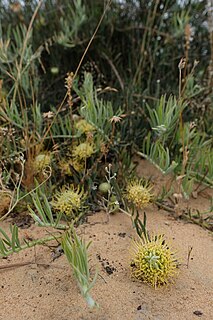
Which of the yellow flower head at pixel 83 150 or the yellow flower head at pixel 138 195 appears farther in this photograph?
the yellow flower head at pixel 83 150

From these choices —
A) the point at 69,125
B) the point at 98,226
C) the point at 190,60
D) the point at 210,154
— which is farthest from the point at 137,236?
the point at 190,60

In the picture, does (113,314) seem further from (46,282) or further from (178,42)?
(178,42)

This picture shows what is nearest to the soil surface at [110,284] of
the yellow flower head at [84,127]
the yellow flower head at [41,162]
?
the yellow flower head at [41,162]

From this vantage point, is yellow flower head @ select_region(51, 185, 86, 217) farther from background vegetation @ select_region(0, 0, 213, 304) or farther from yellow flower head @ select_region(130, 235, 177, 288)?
yellow flower head @ select_region(130, 235, 177, 288)

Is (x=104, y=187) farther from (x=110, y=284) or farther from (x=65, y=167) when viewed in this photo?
(x=110, y=284)

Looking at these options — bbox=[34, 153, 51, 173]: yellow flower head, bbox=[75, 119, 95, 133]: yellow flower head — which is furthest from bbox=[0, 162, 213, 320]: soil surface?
bbox=[75, 119, 95, 133]: yellow flower head

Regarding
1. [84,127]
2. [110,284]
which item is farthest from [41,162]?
[110,284]

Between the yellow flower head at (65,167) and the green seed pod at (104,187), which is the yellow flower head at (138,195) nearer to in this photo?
the green seed pod at (104,187)

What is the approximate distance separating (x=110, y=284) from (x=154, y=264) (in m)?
0.12

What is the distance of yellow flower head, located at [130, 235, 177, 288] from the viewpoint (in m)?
1.04

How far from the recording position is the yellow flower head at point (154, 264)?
1.04m

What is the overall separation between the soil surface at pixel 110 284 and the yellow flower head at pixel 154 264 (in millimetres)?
23

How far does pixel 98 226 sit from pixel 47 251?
6.9 inches

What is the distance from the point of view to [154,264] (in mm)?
1029
